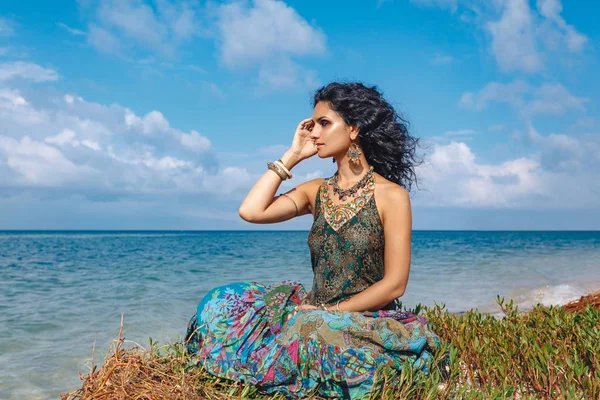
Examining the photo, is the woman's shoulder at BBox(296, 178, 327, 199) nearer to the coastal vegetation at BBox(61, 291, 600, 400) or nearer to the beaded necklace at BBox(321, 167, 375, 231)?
the beaded necklace at BBox(321, 167, 375, 231)

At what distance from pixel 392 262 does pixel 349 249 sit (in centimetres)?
36

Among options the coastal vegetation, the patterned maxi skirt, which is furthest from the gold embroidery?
the coastal vegetation

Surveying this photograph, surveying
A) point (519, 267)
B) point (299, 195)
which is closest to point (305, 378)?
point (299, 195)

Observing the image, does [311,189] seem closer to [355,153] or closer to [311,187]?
[311,187]

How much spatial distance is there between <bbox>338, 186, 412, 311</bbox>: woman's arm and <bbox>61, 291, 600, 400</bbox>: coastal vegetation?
1.76 feet

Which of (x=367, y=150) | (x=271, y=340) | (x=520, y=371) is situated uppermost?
(x=367, y=150)

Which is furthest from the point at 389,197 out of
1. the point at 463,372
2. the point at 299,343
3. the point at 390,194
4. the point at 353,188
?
the point at 463,372

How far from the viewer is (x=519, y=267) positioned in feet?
73.9

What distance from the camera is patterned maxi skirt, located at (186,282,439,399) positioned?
145 inches

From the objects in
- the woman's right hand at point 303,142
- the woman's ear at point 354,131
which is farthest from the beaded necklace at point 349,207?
the woman's right hand at point 303,142

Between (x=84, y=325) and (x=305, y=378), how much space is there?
720 cm

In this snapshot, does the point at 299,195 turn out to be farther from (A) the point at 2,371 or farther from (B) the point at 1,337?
(B) the point at 1,337

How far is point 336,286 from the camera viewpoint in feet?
13.8

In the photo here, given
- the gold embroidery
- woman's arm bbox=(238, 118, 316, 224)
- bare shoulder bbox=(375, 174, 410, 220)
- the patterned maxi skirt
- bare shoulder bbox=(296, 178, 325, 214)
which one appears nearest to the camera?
the patterned maxi skirt
